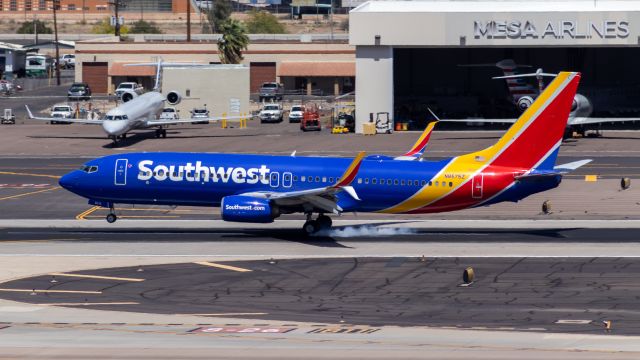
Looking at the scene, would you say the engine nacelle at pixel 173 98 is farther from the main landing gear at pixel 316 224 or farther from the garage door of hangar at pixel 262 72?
the main landing gear at pixel 316 224

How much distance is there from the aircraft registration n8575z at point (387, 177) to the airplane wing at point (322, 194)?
0.47ft

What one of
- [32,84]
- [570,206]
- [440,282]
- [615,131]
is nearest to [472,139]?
[615,131]

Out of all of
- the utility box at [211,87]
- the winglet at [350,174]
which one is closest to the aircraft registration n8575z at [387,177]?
the winglet at [350,174]

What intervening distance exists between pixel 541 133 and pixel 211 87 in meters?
81.1

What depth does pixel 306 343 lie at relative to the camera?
116 feet

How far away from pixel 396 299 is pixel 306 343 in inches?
335

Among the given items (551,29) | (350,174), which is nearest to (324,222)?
(350,174)

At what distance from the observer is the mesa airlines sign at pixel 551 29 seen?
4370 inches

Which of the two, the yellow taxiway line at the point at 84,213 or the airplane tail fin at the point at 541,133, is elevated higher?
the airplane tail fin at the point at 541,133

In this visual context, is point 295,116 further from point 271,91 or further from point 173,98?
point 271,91

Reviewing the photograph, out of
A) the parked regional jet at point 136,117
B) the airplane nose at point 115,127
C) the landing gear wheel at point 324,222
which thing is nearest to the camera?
the landing gear wheel at point 324,222

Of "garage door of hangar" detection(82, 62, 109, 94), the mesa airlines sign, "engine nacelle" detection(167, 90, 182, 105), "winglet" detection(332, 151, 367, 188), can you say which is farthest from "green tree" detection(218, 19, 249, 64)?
"winglet" detection(332, 151, 367, 188)

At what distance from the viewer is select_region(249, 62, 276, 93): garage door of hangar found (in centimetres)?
17150

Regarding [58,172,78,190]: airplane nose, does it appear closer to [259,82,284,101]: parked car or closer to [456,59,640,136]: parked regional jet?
[456,59,640,136]: parked regional jet
